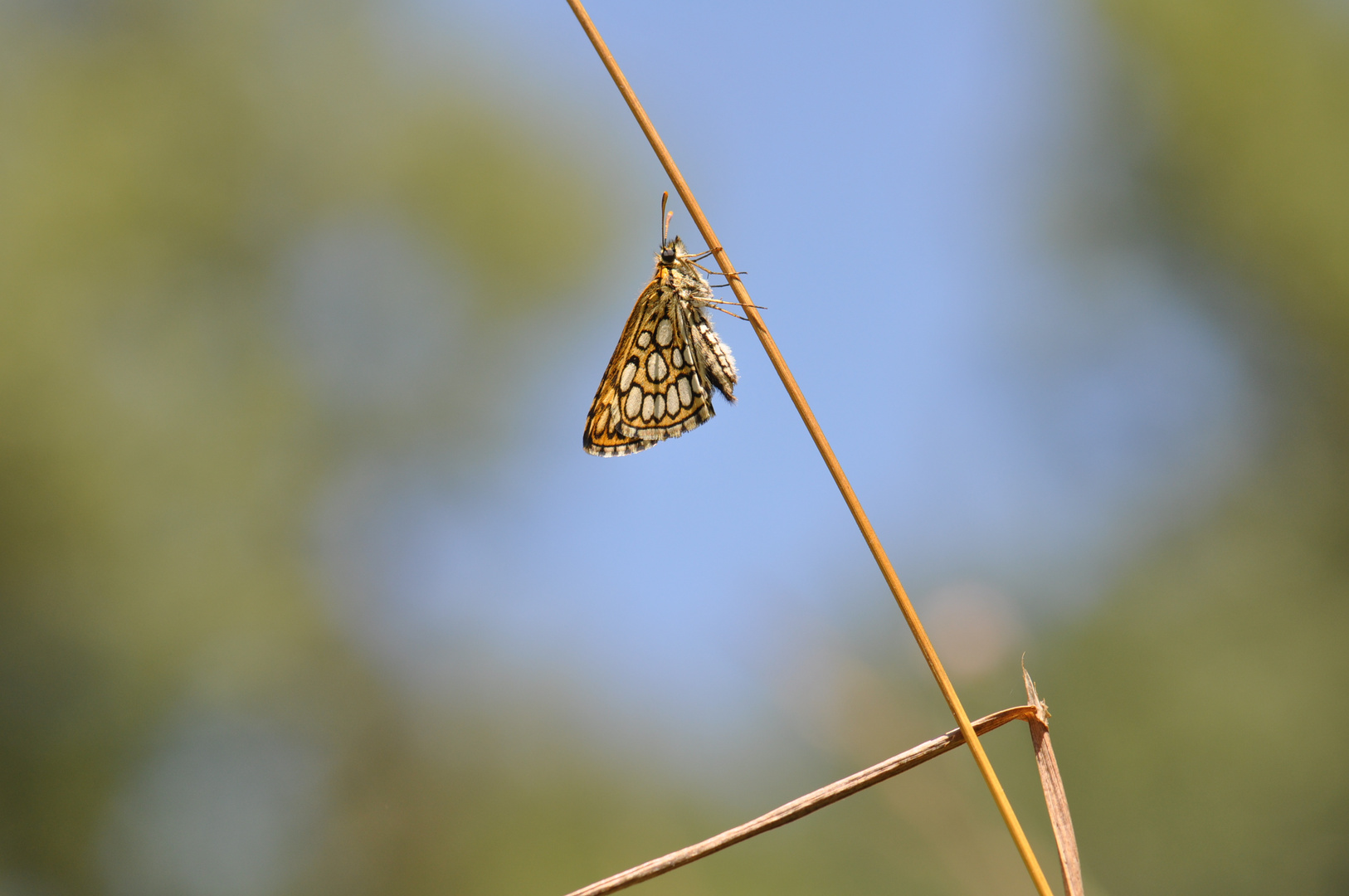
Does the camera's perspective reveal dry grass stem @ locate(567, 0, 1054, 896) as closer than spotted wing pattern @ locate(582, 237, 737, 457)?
Yes

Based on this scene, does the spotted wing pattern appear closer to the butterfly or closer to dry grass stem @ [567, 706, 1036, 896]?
the butterfly

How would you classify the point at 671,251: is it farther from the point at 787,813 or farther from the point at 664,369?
the point at 787,813

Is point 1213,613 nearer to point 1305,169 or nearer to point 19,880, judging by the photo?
point 1305,169

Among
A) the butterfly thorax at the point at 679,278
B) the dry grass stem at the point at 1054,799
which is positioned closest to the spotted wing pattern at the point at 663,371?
the butterfly thorax at the point at 679,278

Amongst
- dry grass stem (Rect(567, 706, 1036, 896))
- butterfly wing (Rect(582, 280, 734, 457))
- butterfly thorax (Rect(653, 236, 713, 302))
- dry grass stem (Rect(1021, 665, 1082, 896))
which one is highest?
butterfly thorax (Rect(653, 236, 713, 302))

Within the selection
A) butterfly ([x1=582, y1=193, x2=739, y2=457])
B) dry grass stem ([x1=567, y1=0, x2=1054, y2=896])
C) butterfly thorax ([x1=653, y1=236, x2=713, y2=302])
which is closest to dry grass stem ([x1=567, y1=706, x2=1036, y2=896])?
dry grass stem ([x1=567, y1=0, x2=1054, y2=896])

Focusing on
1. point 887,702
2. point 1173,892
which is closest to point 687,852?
point 887,702

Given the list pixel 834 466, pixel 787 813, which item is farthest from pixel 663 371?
pixel 787 813
